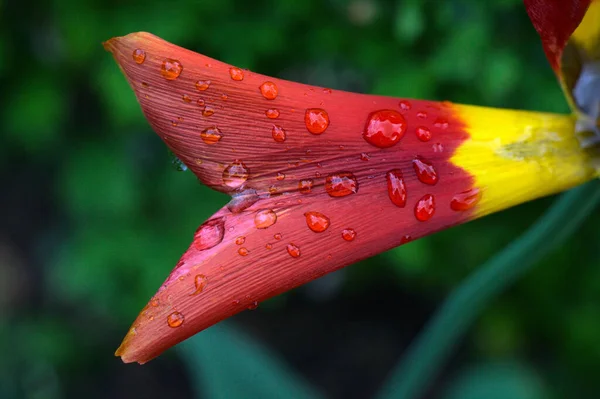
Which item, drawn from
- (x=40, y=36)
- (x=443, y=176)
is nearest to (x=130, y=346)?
(x=443, y=176)

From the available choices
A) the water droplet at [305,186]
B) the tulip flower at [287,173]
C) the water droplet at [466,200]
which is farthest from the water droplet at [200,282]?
the water droplet at [466,200]

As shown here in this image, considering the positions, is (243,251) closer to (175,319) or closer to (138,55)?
(175,319)

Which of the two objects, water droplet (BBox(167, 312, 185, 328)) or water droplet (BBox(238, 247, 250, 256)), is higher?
water droplet (BBox(238, 247, 250, 256))

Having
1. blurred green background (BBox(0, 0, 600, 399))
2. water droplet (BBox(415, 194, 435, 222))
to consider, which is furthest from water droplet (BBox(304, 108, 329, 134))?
blurred green background (BBox(0, 0, 600, 399))

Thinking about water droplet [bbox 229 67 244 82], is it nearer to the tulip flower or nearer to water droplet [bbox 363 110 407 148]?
the tulip flower

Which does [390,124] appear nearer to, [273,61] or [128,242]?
[273,61]
